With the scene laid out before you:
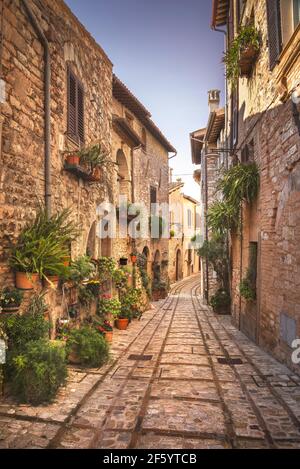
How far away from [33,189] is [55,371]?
8.79 feet

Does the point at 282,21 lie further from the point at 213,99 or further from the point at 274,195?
Result: the point at 213,99

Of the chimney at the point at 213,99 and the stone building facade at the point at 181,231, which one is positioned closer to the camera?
the chimney at the point at 213,99

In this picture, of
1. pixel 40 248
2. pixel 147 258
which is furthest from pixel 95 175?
pixel 147 258

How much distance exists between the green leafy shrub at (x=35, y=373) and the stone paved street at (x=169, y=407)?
143 mm

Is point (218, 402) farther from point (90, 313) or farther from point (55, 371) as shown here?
point (90, 313)

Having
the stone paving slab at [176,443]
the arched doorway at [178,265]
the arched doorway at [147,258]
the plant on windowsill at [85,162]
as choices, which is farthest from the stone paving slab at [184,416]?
the arched doorway at [178,265]

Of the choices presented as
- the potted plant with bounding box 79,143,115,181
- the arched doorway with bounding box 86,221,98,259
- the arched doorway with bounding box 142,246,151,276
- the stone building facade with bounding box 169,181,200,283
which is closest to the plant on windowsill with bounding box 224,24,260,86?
the potted plant with bounding box 79,143,115,181

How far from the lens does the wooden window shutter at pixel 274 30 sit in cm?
559

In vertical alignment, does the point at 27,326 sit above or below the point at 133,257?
below

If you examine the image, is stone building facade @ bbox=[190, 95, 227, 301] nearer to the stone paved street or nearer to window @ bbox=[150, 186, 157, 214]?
window @ bbox=[150, 186, 157, 214]

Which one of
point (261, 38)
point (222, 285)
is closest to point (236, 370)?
point (261, 38)

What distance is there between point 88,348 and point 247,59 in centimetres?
733

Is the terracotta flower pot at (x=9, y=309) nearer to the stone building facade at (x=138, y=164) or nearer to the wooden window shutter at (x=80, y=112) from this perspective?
the wooden window shutter at (x=80, y=112)

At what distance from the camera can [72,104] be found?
21.0 ft
